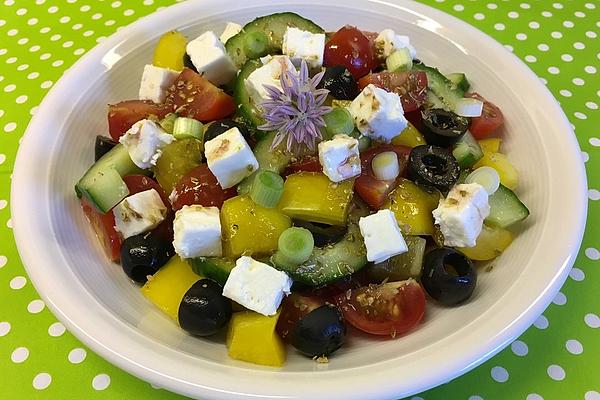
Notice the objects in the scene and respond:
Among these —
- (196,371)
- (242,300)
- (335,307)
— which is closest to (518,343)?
(335,307)

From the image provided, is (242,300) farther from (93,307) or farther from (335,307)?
(93,307)

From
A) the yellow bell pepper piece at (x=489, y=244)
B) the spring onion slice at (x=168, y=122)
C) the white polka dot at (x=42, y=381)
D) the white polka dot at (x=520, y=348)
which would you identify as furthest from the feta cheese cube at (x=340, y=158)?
the white polka dot at (x=42, y=381)

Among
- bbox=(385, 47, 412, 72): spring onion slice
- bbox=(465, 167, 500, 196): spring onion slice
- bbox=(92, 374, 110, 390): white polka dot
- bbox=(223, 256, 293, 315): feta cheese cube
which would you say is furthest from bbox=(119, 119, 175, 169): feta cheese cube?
bbox=(465, 167, 500, 196): spring onion slice

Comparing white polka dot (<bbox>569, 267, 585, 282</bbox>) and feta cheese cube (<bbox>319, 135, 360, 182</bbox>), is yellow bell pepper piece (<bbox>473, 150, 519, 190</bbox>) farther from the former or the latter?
feta cheese cube (<bbox>319, 135, 360, 182</bbox>)

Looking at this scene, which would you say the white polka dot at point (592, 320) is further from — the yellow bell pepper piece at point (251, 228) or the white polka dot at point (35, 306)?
the white polka dot at point (35, 306)

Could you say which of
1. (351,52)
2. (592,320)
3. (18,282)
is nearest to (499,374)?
(592,320)

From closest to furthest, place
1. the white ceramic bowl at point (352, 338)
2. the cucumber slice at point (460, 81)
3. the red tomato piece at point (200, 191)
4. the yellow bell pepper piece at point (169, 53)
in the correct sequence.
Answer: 1. the white ceramic bowl at point (352, 338)
2. the red tomato piece at point (200, 191)
3. the cucumber slice at point (460, 81)
4. the yellow bell pepper piece at point (169, 53)
